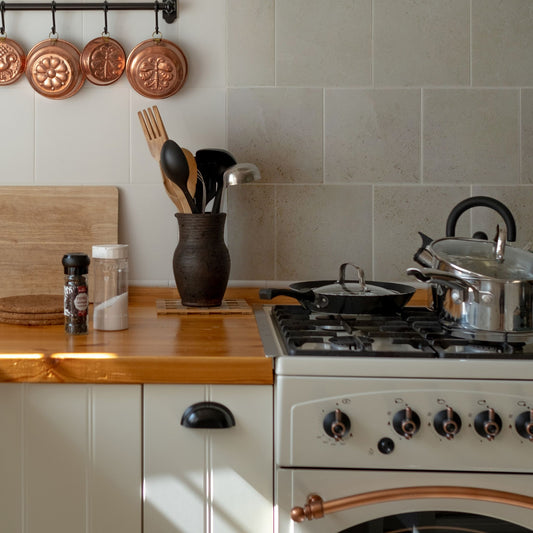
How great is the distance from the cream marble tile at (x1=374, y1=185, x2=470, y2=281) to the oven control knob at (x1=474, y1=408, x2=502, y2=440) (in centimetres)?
77

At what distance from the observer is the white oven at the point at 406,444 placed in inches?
49.3

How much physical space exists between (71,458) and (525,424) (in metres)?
0.79

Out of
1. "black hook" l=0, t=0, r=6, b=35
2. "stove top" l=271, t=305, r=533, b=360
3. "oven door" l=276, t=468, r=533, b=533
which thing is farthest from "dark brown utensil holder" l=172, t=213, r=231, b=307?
"black hook" l=0, t=0, r=6, b=35

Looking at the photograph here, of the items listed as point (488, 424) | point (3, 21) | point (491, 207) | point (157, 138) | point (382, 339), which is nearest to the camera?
point (488, 424)

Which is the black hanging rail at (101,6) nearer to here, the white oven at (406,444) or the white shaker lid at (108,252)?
the white shaker lid at (108,252)

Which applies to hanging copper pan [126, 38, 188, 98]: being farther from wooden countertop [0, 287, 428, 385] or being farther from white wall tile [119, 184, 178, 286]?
wooden countertop [0, 287, 428, 385]

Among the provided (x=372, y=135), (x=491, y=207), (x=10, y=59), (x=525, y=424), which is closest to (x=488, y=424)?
(x=525, y=424)

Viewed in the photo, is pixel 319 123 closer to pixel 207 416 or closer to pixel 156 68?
pixel 156 68

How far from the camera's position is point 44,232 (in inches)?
76.5

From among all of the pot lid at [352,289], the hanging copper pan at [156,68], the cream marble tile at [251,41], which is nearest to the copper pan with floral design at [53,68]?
the hanging copper pan at [156,68]

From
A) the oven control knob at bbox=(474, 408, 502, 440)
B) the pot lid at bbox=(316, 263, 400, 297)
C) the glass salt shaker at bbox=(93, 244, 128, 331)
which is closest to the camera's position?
the oven control knob at bbox=(474, 408, 502, 440)

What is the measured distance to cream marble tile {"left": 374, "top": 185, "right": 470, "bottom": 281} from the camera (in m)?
1.97

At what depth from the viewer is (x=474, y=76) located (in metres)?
1.95

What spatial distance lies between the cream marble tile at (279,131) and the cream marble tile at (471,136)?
295mm
